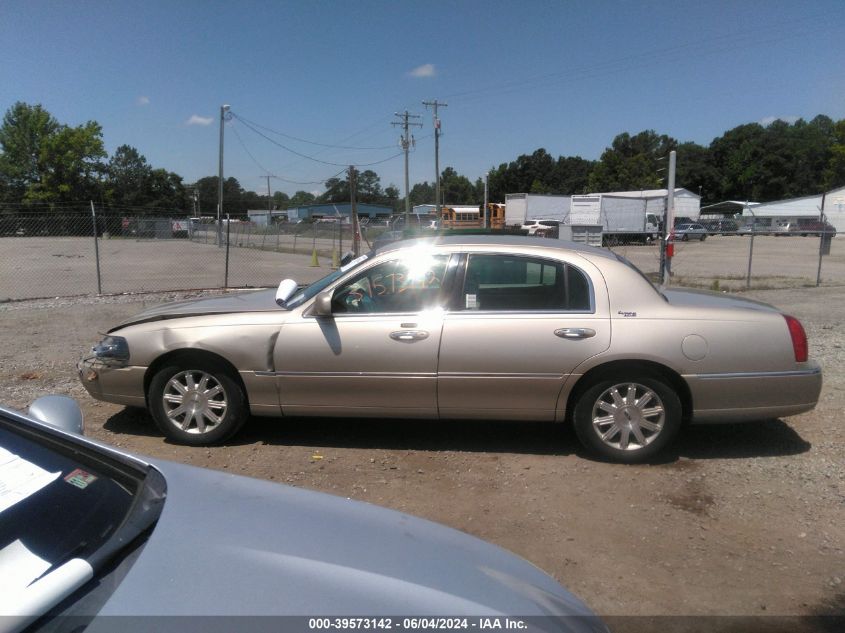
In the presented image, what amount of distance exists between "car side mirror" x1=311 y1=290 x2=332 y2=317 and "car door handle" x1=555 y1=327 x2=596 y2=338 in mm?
1630

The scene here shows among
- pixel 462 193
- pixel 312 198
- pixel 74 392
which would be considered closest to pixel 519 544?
pixel 74 392

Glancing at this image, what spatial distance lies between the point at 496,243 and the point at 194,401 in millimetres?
2573

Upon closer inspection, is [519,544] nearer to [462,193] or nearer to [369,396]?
[369,396]

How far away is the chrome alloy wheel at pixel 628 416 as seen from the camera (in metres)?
4.50

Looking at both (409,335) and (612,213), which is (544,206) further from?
(409,335)

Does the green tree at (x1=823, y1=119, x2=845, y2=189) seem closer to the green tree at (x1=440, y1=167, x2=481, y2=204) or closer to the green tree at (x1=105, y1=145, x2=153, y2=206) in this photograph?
the green tree at (x1=440, y1=167, x2=481, y2=204)

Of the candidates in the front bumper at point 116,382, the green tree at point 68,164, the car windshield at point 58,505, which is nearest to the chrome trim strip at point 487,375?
the front bumper at point 116,382

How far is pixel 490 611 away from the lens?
1.68 meters

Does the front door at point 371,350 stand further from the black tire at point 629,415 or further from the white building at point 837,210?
the white building at point 837,210

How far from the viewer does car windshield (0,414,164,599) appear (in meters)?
1.59

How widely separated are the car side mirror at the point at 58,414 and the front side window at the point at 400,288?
2.27 m

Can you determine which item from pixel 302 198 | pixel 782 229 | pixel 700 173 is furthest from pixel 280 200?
pixel 782 229

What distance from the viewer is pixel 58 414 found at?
2.56 m

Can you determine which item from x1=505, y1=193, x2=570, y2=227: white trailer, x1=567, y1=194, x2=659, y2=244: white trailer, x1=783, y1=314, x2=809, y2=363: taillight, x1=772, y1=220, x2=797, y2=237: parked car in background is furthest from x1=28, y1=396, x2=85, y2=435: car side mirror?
x1=505, y1=193, x2=570, y2=227: white trailer
